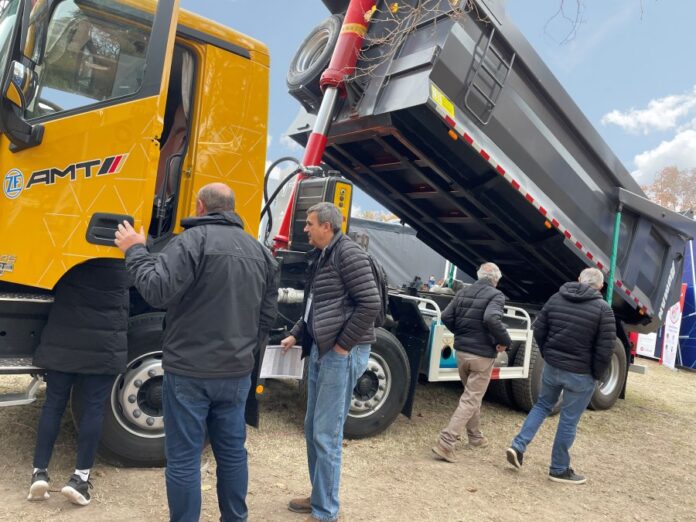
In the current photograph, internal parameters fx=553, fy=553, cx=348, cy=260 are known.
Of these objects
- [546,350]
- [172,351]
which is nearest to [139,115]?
[172,351]

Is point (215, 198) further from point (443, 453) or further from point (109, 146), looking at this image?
point (443, 453)

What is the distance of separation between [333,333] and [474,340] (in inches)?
77.0

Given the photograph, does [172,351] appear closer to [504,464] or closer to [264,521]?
[264,521]

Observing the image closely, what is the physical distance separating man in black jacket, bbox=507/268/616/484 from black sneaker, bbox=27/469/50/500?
3.08m

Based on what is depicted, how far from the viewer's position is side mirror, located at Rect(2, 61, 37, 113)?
2.73 meters

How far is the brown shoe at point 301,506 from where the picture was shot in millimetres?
3125

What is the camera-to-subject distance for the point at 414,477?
12.6ft

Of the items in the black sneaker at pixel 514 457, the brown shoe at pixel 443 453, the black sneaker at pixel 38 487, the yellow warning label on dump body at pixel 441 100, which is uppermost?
the yellow warning label on dump body at pixel 441 100

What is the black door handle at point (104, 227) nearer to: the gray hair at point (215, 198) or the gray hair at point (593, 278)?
the gray hair at point (215, 198)

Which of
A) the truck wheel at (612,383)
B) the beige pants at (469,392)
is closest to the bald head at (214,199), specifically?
the beige pants at (469,392)

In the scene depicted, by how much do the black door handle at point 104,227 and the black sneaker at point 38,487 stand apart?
132 centimetres

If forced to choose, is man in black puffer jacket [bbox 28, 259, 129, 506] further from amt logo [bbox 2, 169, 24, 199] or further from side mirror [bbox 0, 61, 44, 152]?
side mirror [bbox 0, 61, 44, 152]

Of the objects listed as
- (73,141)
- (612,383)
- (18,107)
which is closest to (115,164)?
(73,141)

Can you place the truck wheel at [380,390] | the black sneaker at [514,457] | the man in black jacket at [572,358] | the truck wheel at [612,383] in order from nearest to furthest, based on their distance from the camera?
the man in black jacket at [572,358]
the black sneaker at [514,457]
the truck wheel at [380,390]
the truck wheel at [612,383]
